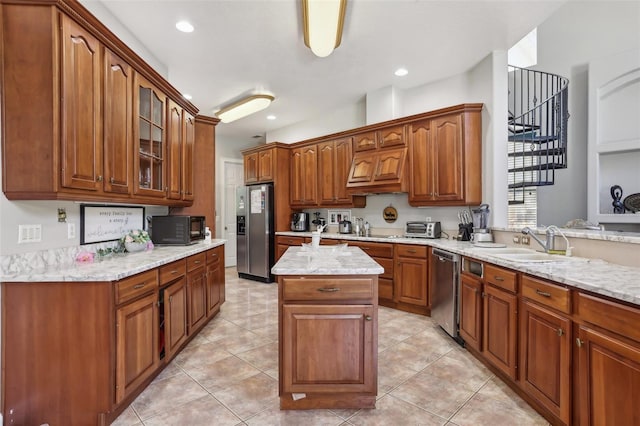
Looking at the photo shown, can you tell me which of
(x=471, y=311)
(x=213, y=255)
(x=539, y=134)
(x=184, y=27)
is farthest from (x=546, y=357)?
(x=539, y=134)

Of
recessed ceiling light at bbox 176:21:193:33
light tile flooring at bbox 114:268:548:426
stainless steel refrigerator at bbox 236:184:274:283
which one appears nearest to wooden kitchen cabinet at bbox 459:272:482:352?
light tile flooring at bbox 114:268:548:426

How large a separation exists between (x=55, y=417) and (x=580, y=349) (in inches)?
110

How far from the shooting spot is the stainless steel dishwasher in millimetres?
2896

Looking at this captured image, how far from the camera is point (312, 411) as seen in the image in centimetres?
187

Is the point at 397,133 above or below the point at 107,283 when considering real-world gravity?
above

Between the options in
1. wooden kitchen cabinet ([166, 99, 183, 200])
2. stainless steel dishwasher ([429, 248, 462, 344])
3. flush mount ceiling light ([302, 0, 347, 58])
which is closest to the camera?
flush mount ceiling light ([302, 0, 347, 58])

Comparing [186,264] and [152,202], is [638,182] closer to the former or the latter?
[186,264]

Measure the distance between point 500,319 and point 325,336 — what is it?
4.31ft

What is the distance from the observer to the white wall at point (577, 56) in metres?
4.38

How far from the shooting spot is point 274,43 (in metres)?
3.12

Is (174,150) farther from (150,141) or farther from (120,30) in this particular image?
(120,30)

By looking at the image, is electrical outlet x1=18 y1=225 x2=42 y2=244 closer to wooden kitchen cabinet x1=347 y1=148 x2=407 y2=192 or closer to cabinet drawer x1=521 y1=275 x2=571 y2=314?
cabinet drawer x1=521 y1=275 x2=571 y2=314

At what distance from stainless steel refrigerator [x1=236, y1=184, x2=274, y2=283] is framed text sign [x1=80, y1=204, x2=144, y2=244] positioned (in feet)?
7.82

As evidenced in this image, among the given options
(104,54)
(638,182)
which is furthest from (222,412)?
(638,182)
